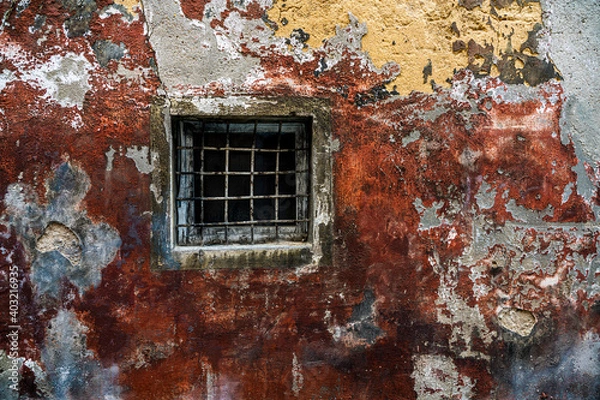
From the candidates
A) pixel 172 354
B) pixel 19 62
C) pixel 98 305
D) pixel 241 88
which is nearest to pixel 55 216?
pixel 98 305

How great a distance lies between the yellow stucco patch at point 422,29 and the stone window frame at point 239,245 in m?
0.49

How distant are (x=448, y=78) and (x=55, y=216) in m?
2.62

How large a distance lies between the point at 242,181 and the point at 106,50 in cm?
117

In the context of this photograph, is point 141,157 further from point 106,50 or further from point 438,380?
point 438,380

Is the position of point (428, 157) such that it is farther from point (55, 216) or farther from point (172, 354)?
point (55, 216)

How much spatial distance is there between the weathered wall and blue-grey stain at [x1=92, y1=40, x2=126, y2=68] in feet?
0.07

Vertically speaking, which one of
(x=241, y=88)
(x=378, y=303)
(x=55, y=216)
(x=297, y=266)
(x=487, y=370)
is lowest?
(x=487, y=370)

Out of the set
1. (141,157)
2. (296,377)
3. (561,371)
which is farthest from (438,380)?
(141,157)

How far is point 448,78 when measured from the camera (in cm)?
269

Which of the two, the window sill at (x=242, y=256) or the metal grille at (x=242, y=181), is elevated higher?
the metal grille at (x=242, y=181)

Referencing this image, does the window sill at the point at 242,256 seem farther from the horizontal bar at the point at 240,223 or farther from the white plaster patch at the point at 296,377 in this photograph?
the white plaster patch at the point at 296,377

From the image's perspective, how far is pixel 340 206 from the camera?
2689mm

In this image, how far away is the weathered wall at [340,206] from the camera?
2.53 metres

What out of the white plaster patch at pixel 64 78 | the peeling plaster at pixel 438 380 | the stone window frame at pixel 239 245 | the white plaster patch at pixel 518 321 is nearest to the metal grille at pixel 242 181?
the stone window frame at pixel 239 245
